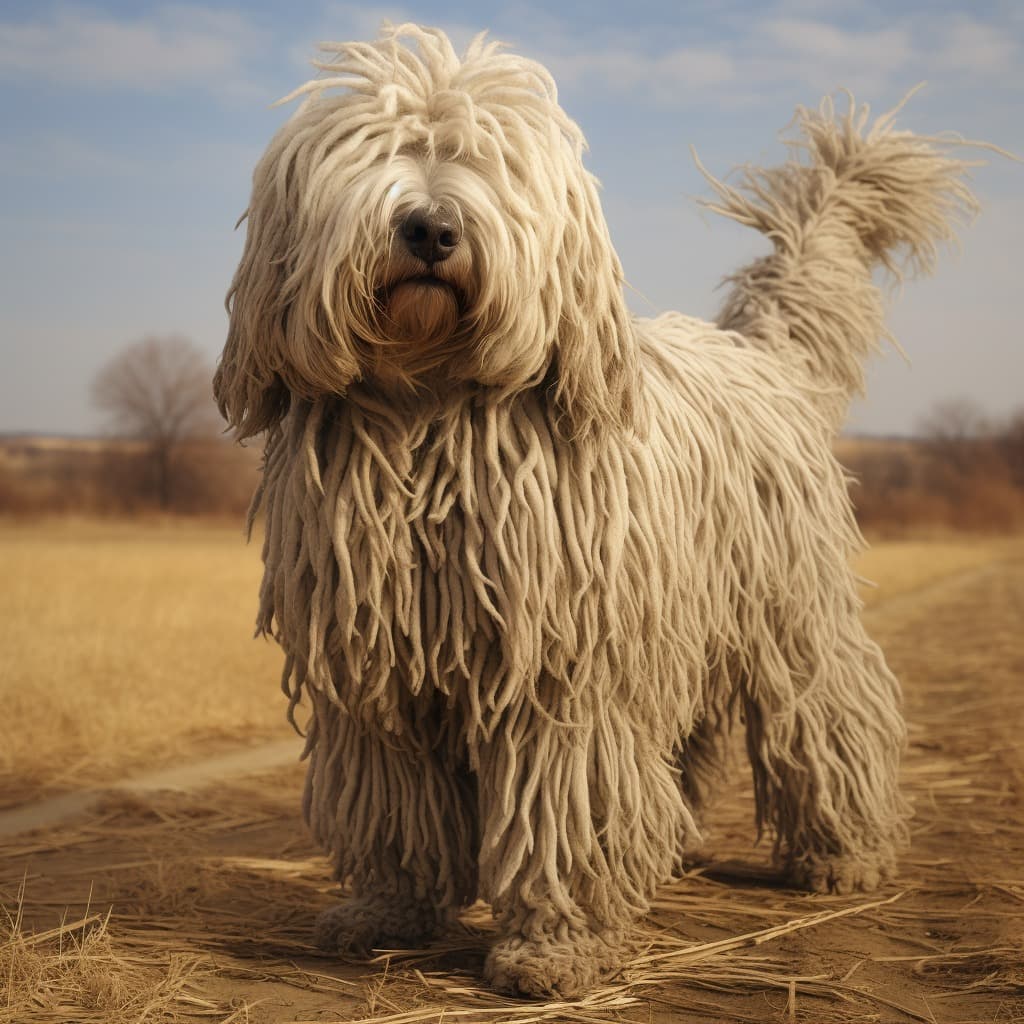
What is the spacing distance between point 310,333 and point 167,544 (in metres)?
28.6

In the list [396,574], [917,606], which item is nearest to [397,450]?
[396,574]

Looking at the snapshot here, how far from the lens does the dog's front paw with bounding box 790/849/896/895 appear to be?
4.50 metres

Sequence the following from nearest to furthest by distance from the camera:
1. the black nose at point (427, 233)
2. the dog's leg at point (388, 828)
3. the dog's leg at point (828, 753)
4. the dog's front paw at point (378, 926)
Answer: the black nose at point (427, 233)
the dog's leg at point (388, 828)
the dog's front paw at point (378, 926)
the dog's leg at point (828, 753)

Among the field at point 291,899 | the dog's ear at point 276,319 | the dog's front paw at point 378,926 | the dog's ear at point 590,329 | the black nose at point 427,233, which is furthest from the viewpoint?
the dog's front paw at point 378,926

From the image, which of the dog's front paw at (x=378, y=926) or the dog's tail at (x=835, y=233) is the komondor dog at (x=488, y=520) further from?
the dog's tail at (x=835, y=233)

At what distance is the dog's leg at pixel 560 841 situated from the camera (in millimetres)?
3502

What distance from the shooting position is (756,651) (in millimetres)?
4270

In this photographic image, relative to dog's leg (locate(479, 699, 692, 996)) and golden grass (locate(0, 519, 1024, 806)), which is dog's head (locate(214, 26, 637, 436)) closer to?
dog's leg (locate(479, 699, 692, 996))

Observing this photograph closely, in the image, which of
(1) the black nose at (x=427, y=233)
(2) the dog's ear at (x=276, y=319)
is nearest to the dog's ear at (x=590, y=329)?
(1) the black nose at (x=427, y=233)

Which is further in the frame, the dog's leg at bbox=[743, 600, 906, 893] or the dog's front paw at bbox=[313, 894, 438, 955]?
the dog's leg at bbox=[743, 600, 906, 893]

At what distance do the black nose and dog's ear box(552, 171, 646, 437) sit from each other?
0.36 m

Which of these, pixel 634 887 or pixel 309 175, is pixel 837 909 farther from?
pixel 309 175

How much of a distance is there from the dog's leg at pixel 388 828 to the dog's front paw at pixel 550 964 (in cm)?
31

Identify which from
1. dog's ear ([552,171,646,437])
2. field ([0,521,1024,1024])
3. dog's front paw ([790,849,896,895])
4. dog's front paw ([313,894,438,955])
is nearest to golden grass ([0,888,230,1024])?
field ([0,521,1024,1024])
